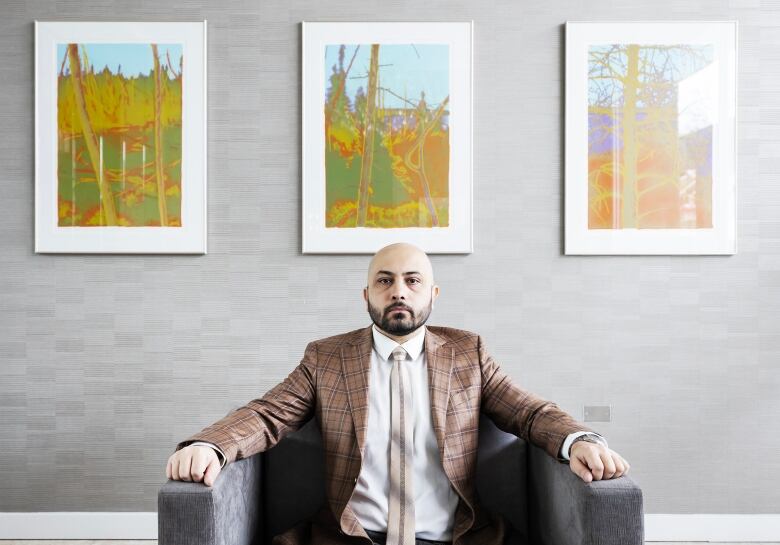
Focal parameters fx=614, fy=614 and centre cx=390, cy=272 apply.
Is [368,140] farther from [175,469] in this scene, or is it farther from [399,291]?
[175,469]

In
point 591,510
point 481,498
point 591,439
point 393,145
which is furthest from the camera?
point 393,145

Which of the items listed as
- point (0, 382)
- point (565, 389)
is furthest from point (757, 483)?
point (0, 382)

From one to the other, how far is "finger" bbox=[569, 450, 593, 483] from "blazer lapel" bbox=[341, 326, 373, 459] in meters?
0.56

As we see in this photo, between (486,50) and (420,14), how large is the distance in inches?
13.0

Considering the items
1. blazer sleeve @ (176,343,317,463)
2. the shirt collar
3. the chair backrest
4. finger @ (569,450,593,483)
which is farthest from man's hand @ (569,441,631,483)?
blazer sleeve @ (176,343,317,463)

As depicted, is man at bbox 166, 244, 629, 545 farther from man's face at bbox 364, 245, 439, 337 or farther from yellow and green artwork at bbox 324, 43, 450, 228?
yellow and green artwork at bbox 324, 43, 450, 228

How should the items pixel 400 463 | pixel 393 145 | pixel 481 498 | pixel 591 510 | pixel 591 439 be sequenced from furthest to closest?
pixel 393 145 < pixel 481 498 < pixel 400 463 < pixel 591 439 < pixel 591 510

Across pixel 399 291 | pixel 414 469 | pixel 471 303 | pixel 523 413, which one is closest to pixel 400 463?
pixel 414 469

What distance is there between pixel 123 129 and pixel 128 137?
0.04 meters

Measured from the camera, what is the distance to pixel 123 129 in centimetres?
269

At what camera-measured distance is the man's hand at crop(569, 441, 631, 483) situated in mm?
1439

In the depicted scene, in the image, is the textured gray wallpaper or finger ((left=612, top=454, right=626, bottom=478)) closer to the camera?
finger ((left=612, top=454, right=626, bottom=478))

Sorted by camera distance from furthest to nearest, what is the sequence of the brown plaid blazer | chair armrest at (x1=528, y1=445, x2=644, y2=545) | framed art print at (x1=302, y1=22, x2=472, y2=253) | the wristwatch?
framed art print at (x1=302, y1=22, x2=472, y2=253)
the brown plaid blazer
the wristwatch
chair armrest at (x1=528, y1=445, x2=644, y2=545)

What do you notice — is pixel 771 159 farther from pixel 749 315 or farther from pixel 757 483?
pixel 757 483
